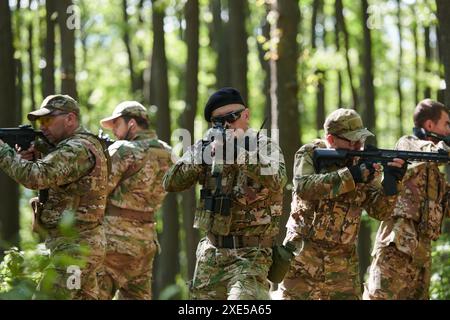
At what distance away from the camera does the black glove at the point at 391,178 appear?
26.1ft

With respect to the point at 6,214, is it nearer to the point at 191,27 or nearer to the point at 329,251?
the point at 191,27

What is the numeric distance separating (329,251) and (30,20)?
49.0 feet

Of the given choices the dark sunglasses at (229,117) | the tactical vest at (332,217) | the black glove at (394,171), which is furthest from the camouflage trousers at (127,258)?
the black glove at (394,171)

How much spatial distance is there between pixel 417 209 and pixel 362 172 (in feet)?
5.19

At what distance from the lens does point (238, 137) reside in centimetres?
685

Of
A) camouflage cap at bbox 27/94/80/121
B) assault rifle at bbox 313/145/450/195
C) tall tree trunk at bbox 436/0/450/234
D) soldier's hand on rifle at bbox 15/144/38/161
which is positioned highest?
tall tree trunk at bbox 436/0/450/234

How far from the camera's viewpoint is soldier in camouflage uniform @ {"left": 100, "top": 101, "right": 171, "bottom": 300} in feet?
30.8

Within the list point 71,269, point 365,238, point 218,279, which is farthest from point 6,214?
point 365,238

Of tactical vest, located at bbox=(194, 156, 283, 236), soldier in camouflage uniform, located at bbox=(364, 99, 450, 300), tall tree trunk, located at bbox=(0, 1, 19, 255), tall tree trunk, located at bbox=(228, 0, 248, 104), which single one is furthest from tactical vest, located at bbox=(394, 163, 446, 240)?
tall tree trunk, located at bbox=(228, 0, 248, 104)

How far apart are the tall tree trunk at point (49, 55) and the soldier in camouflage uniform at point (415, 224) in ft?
23.1

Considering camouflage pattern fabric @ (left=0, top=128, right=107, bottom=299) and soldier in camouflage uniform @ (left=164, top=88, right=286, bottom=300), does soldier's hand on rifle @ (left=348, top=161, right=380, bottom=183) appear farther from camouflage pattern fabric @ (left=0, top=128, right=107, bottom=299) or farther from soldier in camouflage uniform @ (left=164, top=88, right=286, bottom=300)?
camouflage pattern fabric @ (left=0, top=128, right=107, bottom=299)

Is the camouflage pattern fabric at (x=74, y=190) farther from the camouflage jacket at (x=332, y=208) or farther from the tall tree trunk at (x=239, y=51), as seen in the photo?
the tall tree trunk at (x=239, y=51)

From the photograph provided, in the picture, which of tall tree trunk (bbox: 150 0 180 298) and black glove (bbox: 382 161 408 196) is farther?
tall tree trunk (bbox: 150 0 180 298)

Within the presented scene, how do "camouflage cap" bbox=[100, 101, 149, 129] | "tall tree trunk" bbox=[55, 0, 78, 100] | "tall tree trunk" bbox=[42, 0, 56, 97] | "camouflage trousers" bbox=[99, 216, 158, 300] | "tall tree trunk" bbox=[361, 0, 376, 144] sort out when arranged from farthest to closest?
"tall tree trunk" bbox=[361, 0, 376, 144] < "tall tree trunk" bbox=[42, 0, 56, 97] < "tall tree trunk" bbox=[55, 0, 78, 100] < "camouflage cap" bbox=[100, 101, 149, 129] < "camouflage trousers" bbox=[99, 216, 158, 300]
